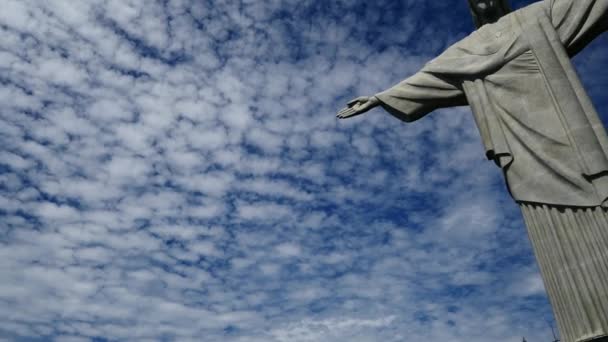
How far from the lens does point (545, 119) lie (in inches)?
263

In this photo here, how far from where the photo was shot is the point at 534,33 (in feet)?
23.9

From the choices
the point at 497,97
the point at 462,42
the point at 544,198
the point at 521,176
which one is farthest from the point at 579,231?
the point at 462,42

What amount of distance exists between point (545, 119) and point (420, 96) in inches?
84.7

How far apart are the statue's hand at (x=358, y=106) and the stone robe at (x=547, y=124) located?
0.66 feet

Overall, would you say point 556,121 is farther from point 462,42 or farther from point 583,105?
point 462,42

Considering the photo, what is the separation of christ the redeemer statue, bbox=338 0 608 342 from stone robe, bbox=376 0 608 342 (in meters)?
0.01

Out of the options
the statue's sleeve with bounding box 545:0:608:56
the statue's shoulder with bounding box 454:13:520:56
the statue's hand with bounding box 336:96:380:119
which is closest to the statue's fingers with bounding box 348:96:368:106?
the statue's hand with bounding box 336:96:380:119

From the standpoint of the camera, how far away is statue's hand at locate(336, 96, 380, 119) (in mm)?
8367

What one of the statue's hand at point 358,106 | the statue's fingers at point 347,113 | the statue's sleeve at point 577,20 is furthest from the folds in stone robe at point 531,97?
the statue's fingers at point 347,113

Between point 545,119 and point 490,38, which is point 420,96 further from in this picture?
point 545,119

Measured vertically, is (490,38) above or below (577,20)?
above

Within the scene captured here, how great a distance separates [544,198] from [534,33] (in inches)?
113

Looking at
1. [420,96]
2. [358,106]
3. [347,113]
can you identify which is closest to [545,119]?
[420,96]

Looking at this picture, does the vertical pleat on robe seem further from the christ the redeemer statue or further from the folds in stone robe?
the folds in stone robe
